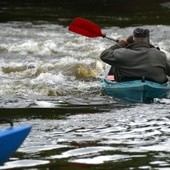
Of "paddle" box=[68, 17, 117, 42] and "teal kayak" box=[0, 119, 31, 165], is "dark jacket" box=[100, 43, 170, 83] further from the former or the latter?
"teal kayak" box=[0, 119, 31, 165]

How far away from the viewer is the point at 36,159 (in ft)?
22.1

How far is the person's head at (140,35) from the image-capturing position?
10.3 m

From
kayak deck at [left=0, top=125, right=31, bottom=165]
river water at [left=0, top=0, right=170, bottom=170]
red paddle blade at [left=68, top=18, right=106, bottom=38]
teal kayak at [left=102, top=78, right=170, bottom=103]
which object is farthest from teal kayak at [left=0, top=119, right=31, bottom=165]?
red paddle blade at [left=68, top=18, right=106, bottom=38]

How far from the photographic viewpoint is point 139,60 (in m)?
10.6

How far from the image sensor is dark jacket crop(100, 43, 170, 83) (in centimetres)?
1054

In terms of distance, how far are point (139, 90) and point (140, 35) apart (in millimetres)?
784

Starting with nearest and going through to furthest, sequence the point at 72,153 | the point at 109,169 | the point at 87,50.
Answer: the point at 109,169, the point at 72,153, the point at 87,50

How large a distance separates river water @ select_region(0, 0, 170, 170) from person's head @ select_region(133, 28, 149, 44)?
2.95 feet

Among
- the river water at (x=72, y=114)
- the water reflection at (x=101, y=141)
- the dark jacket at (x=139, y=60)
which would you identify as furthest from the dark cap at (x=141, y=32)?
the water reflection at (x=101, y=141)

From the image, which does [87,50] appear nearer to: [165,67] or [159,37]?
[159,37]

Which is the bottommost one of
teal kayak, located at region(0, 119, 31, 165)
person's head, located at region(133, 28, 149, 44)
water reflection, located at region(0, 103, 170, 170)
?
water reflection, located at region(0, 103, 170, 170)

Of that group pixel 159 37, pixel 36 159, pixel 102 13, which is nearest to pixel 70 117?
pixel 36 159

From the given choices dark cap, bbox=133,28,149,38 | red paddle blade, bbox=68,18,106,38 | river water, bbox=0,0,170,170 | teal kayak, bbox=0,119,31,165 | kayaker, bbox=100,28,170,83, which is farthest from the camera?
red paddle blade, bbox=68,18,106,38

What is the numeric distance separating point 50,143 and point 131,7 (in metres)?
18.6
